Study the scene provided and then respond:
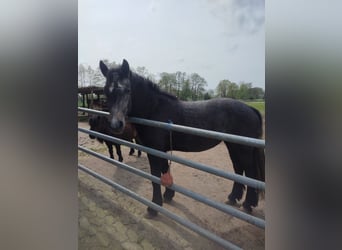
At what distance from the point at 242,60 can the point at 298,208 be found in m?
0.54

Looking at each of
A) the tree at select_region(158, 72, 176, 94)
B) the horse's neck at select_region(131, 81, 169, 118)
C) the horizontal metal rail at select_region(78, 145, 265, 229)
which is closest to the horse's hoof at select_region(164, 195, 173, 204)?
the horizontal metal rail at select_region(78, 145, 265, 229)

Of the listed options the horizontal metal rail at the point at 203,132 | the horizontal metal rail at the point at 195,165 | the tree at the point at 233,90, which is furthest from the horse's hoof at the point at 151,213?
the tree at the point at 233,90

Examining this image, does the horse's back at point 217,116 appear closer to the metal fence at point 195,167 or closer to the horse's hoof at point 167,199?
the metal fence at point 195,167

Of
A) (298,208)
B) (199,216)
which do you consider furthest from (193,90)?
(298,208)

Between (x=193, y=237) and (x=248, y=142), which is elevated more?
(x=248, y=142)

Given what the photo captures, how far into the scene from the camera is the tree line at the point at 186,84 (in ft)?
3.14

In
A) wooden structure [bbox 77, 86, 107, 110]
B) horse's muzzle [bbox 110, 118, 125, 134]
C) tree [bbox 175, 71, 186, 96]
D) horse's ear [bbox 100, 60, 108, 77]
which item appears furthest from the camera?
horse's muzzle [bbox 110, 118, 125, 134]

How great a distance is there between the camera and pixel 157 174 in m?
1.63

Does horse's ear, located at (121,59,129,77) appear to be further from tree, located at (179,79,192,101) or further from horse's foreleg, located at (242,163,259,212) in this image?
horse's foreleg, located at (242,163,259,212)

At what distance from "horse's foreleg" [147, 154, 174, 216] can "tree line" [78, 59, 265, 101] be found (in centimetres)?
43

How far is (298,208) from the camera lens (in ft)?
1.50

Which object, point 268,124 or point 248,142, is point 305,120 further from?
point 248,142

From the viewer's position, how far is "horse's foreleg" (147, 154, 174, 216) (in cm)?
155

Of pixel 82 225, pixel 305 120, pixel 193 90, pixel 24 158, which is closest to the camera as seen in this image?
pixel 305 120
